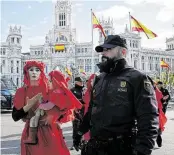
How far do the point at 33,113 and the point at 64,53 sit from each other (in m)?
106

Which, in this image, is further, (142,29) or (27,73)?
(142,29)

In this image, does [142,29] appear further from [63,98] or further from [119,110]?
[119,110]

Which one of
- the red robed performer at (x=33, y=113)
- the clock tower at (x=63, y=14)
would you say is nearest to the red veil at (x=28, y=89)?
the red robed performer at (x=33, y=113)

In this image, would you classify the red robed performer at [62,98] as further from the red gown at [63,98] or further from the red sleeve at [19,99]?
the red sleeve at [19,99]

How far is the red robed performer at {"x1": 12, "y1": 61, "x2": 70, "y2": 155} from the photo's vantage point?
4656 mm

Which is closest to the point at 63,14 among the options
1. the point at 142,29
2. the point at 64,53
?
the point at 64,53

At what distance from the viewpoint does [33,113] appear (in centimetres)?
484

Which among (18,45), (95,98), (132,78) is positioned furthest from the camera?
(18,45)

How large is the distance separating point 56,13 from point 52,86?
384 feet

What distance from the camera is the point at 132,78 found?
3.31m

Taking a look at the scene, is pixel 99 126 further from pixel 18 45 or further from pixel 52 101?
pixel 18 45

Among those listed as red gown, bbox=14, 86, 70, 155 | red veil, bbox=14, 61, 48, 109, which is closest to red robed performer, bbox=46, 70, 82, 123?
red gown, bbox=14, 86, 70, 155

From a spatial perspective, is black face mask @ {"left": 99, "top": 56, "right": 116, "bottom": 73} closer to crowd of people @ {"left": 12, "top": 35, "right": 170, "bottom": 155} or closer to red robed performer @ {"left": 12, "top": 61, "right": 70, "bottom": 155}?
crowd of people @ {"left": 12, "top": 35, "right": 170, "bottom": 155}

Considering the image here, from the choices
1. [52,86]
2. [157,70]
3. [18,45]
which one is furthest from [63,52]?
[52,86]
